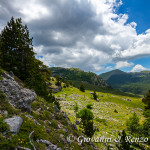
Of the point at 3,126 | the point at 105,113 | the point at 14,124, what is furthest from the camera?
the point at 105,113

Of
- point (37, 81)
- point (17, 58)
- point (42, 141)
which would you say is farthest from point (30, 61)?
point (42, 141)

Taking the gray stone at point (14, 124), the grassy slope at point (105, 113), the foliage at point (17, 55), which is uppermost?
the foliage at point (17, 55)

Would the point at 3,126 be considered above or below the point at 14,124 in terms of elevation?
above

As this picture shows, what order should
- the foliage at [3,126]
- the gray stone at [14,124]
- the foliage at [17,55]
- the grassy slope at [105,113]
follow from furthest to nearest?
the grassy slope at [105,113]
the foliage at [17,55]
the gray stone at [14,124]
the foliage at [3,126]

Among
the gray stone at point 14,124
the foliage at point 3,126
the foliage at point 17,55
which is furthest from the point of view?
the foliage at point 17,55

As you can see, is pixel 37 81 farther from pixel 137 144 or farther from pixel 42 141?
pixel 137 144

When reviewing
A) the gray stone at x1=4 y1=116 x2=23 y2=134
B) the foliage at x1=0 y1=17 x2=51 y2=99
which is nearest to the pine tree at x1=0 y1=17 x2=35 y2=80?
the foliage at x1=0 y1=17 x2=51 y2=99

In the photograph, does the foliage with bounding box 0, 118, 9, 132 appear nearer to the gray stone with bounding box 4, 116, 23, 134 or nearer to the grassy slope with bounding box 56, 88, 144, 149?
the gray stone with bounding box 4, 116, 23, 134

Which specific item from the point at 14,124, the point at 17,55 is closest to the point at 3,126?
the point at 14,124

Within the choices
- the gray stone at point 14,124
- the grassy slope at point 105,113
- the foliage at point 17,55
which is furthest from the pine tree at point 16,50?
the grassy slope at point 105,113

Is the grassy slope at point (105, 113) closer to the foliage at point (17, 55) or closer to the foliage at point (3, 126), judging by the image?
the foliage at point (17, 55)

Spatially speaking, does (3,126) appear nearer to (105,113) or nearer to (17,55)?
(17,55)

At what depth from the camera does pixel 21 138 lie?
21.4 feet

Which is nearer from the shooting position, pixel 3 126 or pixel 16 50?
pixel 3 126
